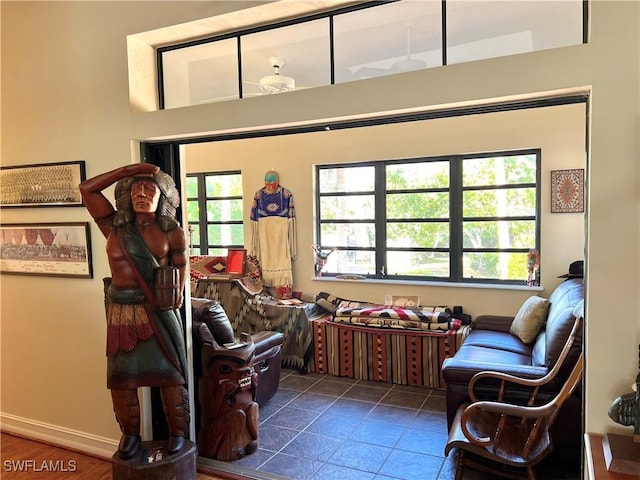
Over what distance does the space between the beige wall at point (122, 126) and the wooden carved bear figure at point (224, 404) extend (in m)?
0.57

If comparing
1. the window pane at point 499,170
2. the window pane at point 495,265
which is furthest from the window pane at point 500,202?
the window pane at point 495,265

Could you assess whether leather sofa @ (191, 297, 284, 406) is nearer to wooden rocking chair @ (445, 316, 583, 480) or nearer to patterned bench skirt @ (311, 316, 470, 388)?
patterned bench skirt @ (311, 316, 470, 388)

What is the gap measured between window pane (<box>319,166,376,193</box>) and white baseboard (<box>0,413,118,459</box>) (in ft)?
11.2

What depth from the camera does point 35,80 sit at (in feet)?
9.60

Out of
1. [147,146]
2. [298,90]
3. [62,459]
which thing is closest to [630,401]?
[298,90]

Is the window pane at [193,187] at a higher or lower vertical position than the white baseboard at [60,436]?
higher

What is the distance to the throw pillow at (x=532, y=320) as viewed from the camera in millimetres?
3709

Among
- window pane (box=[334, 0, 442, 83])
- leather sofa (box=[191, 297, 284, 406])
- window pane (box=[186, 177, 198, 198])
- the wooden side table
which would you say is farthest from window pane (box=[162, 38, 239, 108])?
window pane (box=[186, 177, 198, 198])

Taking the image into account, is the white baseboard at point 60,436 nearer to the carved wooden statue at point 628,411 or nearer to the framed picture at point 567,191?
the carved wooden statue at point 628,411

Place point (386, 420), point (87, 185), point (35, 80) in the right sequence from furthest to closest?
point (386, 420), point (35, 80), point (87, 185)

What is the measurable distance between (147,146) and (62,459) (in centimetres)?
204

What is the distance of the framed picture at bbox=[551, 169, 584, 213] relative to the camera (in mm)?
4082

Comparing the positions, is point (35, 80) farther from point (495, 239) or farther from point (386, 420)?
point (495, 239)

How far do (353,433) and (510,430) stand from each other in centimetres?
117
